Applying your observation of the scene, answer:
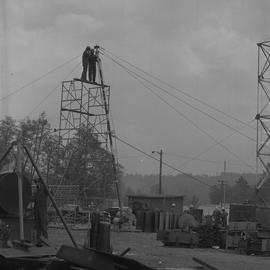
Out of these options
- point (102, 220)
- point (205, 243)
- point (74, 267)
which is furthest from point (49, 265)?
point (205, 243)

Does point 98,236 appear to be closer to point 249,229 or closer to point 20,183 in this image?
point 20,183

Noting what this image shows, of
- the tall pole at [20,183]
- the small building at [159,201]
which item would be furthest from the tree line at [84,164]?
the tall pole at [20,183]

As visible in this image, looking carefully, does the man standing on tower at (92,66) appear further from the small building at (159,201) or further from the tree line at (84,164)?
the small building at (159,201)

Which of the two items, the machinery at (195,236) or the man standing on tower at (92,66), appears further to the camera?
the man standing on tower at (92,66)

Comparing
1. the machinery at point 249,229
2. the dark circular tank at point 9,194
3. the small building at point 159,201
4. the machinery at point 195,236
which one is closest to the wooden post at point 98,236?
the dark circular tank at point 9,194

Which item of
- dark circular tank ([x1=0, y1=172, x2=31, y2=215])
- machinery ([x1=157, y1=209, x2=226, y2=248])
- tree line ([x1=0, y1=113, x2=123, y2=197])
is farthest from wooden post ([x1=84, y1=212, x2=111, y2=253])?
tree line ([x1=0, y1=113, x2=123, y2=197])

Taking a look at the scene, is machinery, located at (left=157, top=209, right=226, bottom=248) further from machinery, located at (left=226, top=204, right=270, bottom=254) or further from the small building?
the small building

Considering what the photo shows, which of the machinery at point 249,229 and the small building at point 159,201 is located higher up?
the small building at point 159,201

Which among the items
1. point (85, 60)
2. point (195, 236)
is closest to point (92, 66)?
point (85, 60)

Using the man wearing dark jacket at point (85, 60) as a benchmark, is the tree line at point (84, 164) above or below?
below

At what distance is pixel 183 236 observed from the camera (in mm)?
25500

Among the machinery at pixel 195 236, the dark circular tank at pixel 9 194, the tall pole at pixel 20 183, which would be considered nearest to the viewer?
the tall pole at pixel 20 183

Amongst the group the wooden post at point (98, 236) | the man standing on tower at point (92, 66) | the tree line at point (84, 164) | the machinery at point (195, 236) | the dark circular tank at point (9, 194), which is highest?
the man standing on tower at point (92, 66)

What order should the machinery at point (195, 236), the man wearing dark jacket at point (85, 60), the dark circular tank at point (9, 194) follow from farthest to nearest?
the man wearing dark jacket at point (85, 60), the machinery at point (195, 236), the dark circular tank at point (9, 194)
